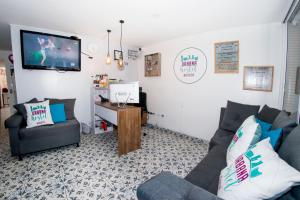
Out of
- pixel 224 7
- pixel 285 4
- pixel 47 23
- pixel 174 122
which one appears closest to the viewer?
pixel 285 4

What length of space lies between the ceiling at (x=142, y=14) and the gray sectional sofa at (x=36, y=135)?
155cm

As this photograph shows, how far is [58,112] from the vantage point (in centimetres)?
310

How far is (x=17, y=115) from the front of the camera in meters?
2.75

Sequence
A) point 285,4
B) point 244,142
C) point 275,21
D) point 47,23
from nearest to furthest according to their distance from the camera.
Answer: point 244,142, point 285,4, point 275,21, point 47,23

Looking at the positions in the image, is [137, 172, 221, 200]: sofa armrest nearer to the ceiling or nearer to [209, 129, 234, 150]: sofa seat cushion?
[209, 129, 234, 150]: sofa seat cushion

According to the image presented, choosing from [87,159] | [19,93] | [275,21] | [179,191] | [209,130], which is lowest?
[87,159]

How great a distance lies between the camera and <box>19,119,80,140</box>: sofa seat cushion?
2.62 metres

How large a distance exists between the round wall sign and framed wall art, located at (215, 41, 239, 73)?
294mm

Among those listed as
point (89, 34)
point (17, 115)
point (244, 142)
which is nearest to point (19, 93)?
point (17, 115)

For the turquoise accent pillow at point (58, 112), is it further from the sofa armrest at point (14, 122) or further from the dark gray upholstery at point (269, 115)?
the dark gray upholstery at point (269, 115)

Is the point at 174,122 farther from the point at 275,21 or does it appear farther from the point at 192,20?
the point at 275,21

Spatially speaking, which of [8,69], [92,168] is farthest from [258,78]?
[8,69]

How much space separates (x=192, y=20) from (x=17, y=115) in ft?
11.3

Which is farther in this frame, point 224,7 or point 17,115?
point 17,115
